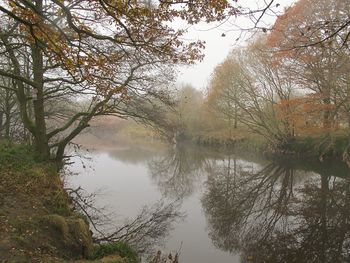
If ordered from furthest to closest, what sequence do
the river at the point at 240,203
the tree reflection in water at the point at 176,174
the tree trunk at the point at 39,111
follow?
the tree reflection in water at the point at 176,174 → the tree trunk at the point at 39,111 → the river at the point at 240,203

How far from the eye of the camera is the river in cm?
875

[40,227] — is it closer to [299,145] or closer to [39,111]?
[39,111]

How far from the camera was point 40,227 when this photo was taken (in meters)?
6.43

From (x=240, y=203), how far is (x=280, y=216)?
194cm

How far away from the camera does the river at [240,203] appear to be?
28.7ft

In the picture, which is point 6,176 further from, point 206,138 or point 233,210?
point 206,138

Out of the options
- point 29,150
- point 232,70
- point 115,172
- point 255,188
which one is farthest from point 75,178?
point 232,70

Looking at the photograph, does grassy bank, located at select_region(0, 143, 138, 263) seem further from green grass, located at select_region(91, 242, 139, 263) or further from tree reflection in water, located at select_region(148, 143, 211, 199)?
tree reflection in water, located at select_region(148, 143, 211, 199)

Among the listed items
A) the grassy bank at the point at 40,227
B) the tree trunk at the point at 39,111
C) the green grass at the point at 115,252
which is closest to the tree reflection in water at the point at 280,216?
the green grass at the point at 115,252

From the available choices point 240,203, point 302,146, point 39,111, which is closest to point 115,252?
point 39,111

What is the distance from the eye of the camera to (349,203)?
12523 millimetres

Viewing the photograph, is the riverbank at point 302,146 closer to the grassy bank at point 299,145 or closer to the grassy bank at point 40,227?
the grassy bank at point 299,145

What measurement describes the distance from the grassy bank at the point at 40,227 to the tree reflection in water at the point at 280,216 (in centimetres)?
364

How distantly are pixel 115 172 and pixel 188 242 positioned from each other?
11.2 metres
